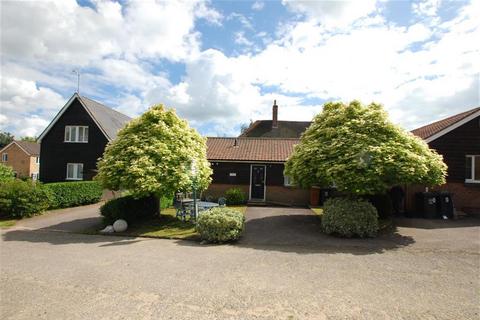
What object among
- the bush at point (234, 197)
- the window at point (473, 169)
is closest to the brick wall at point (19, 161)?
the bush at point (234, 197)

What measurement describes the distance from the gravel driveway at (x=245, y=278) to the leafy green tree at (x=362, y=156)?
1999 millimetres

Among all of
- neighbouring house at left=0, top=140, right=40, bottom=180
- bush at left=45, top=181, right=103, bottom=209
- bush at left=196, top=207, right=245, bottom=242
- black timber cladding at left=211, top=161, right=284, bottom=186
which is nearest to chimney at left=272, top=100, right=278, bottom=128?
black timber cladding at left=211, top=161, right=284, bottom=186

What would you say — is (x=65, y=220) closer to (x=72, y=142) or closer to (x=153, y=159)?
(x=153, y=159)

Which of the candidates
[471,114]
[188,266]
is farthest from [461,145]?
[188,266]

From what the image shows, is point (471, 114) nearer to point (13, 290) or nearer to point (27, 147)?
point (13, 290)

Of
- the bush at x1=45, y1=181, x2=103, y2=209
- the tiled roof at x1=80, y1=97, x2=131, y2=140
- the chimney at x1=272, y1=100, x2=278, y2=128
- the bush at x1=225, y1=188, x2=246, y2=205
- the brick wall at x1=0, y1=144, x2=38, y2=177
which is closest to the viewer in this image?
the bush at x1=45, y1=181, x2=103, y2=209

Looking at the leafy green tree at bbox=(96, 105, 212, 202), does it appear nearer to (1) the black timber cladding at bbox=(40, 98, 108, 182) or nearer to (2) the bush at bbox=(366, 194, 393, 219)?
(2) the bush at bbox=(366, 194, 393, 219)

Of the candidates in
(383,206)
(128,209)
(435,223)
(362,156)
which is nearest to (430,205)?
(435,223)

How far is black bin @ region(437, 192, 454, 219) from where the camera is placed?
44.9 feet

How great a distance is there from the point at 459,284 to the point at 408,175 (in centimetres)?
435

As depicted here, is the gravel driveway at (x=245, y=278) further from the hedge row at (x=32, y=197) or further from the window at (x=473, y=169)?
the window at (x=473, y=169)

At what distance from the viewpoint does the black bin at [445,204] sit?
13.7 meters

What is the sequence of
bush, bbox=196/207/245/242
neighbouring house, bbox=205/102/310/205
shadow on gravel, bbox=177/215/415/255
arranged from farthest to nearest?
neighbouring house, bbox=205/102/310/205
bush, bbox=196/207/245/242
shadow on gravel, bbox=177/215/415/255

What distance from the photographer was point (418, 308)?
4984 mm
